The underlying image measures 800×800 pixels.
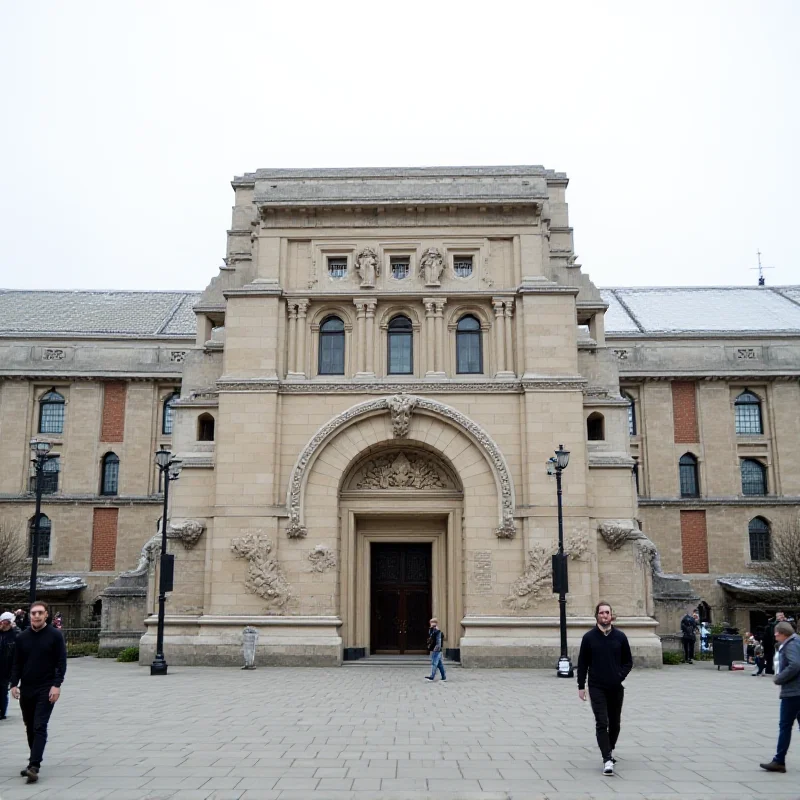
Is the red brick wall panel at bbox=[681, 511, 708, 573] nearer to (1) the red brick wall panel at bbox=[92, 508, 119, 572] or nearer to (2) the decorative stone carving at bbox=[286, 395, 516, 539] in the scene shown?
(2) the decorative stone carving at bbox=[286, 395, 516, 539]

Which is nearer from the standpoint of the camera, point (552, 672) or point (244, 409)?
point (552, 672)

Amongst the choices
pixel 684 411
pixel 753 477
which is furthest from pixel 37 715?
pixel 753 477

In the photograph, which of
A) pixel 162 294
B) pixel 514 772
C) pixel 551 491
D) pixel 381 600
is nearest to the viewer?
pixel 514 772

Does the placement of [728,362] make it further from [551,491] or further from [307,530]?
[307,530]

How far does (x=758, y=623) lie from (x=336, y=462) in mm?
29617

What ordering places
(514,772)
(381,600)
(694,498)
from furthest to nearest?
(694,498)
(381,600)
(514,772)

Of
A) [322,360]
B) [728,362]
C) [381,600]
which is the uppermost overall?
[728,362]

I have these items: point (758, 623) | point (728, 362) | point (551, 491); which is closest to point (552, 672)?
point (551, 491)

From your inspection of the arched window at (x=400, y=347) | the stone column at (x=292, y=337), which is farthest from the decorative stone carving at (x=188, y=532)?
the arched window at (x=400, y=347)

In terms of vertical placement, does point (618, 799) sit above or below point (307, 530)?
below

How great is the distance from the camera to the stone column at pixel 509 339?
3250cm

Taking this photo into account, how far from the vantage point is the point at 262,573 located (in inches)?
1193

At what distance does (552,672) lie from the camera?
92.7ft

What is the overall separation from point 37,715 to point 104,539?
42.5 meters
